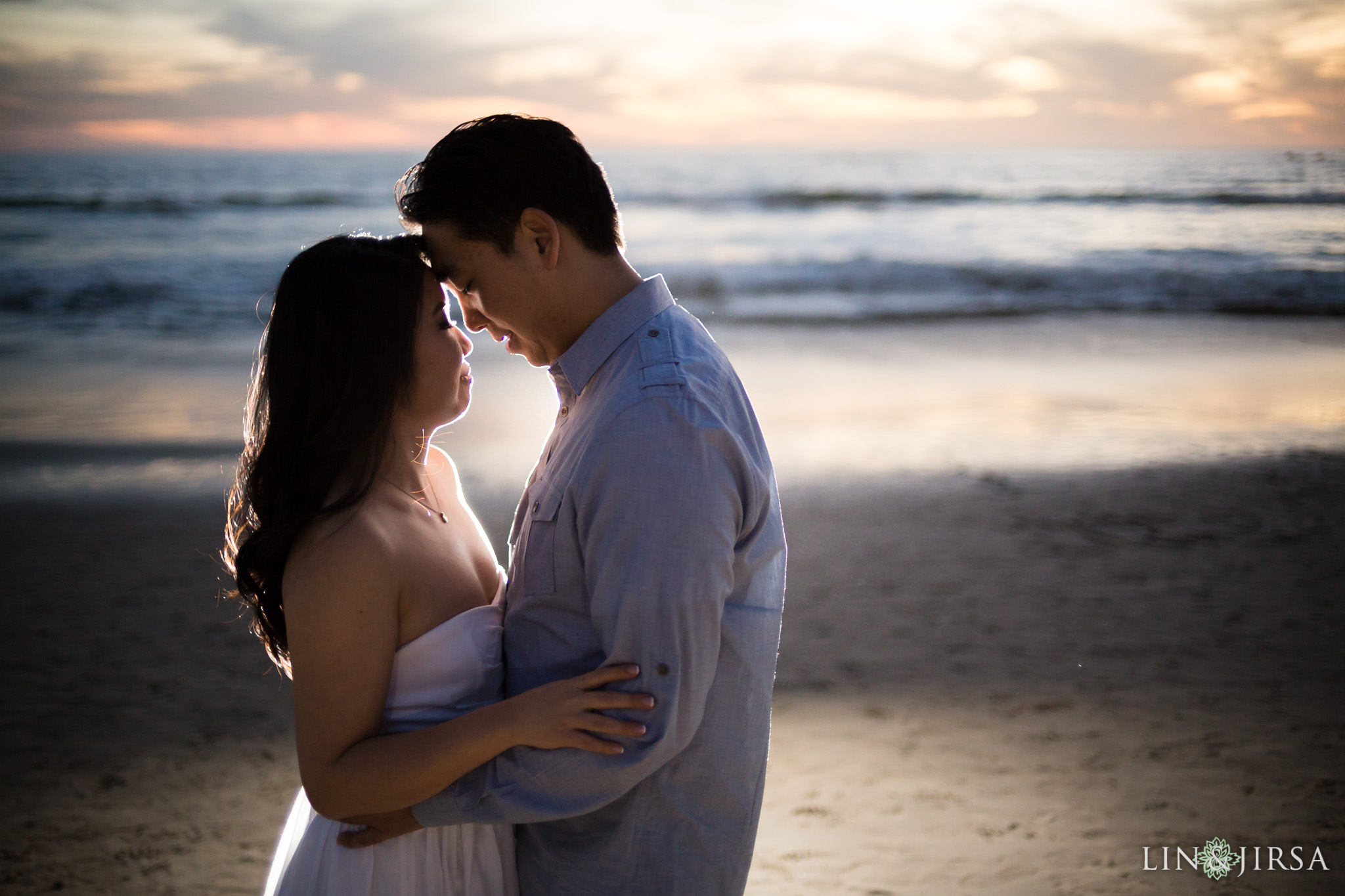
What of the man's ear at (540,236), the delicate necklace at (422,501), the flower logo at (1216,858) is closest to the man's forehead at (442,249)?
the man's ear at (540,236)

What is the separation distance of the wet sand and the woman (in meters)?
1.70

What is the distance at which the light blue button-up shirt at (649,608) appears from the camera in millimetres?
1416

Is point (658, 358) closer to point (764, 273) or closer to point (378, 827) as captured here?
point (378, 827)

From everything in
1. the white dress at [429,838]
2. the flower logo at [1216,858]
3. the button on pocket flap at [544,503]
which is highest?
the button on pocket flap at [544,503]

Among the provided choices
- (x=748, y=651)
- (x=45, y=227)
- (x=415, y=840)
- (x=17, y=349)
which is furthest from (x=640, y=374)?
(x=45, y=227)

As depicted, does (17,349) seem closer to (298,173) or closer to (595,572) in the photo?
(595,572)

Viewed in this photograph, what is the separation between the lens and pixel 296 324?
70.2 inches

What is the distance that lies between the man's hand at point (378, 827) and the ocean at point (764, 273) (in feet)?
18.3

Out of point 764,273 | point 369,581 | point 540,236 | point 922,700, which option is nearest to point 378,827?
point 369,581

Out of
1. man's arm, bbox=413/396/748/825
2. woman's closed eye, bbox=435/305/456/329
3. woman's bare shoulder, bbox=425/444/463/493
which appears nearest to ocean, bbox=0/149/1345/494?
woman's bare shoulder, bbox=425/444/463/493

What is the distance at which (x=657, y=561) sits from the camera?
4.57 ft

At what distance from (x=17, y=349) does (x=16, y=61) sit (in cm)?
1163

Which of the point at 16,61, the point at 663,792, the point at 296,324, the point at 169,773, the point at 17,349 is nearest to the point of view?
the point at 663,792

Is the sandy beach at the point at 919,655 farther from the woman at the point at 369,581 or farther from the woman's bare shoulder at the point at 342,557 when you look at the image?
the woman's bare shoulder at the point at 342,557
